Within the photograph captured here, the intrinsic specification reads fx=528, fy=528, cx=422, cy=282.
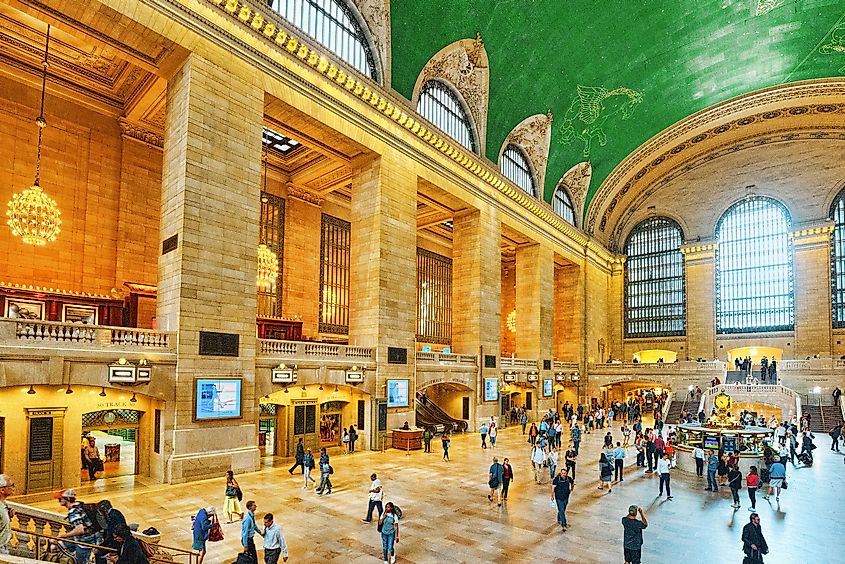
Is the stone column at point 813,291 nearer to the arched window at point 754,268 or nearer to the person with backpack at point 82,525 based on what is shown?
the arched window at point 754,268

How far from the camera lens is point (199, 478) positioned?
1268 centimetres

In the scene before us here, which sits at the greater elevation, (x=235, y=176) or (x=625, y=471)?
(x=235, y=176)

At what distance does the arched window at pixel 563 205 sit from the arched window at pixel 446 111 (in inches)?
419

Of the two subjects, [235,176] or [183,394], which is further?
[235,176]

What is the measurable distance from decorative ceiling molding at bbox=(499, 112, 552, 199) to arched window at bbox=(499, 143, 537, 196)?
0.26 metres

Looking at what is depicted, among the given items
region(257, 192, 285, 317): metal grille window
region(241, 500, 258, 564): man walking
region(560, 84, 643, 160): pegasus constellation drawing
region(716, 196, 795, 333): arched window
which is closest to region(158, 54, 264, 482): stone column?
region(241, 500, 258, 564): man walking

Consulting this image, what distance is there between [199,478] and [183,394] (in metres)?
2.06

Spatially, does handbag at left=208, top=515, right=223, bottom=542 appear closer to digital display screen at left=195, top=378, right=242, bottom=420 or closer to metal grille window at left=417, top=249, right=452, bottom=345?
digital display screen at left=195, top=378, right=242, bottom=420

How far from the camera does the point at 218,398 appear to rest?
13.3 meters

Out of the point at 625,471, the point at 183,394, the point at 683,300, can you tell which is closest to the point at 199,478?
the point at 183,394

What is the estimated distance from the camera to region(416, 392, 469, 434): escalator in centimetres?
2214

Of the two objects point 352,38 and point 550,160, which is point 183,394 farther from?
point 550,160

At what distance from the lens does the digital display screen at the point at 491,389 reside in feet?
81.1

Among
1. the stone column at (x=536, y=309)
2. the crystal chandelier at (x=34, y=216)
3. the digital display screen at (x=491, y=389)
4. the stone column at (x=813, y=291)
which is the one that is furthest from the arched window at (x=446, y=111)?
the stone column at (x=813, y=291)
